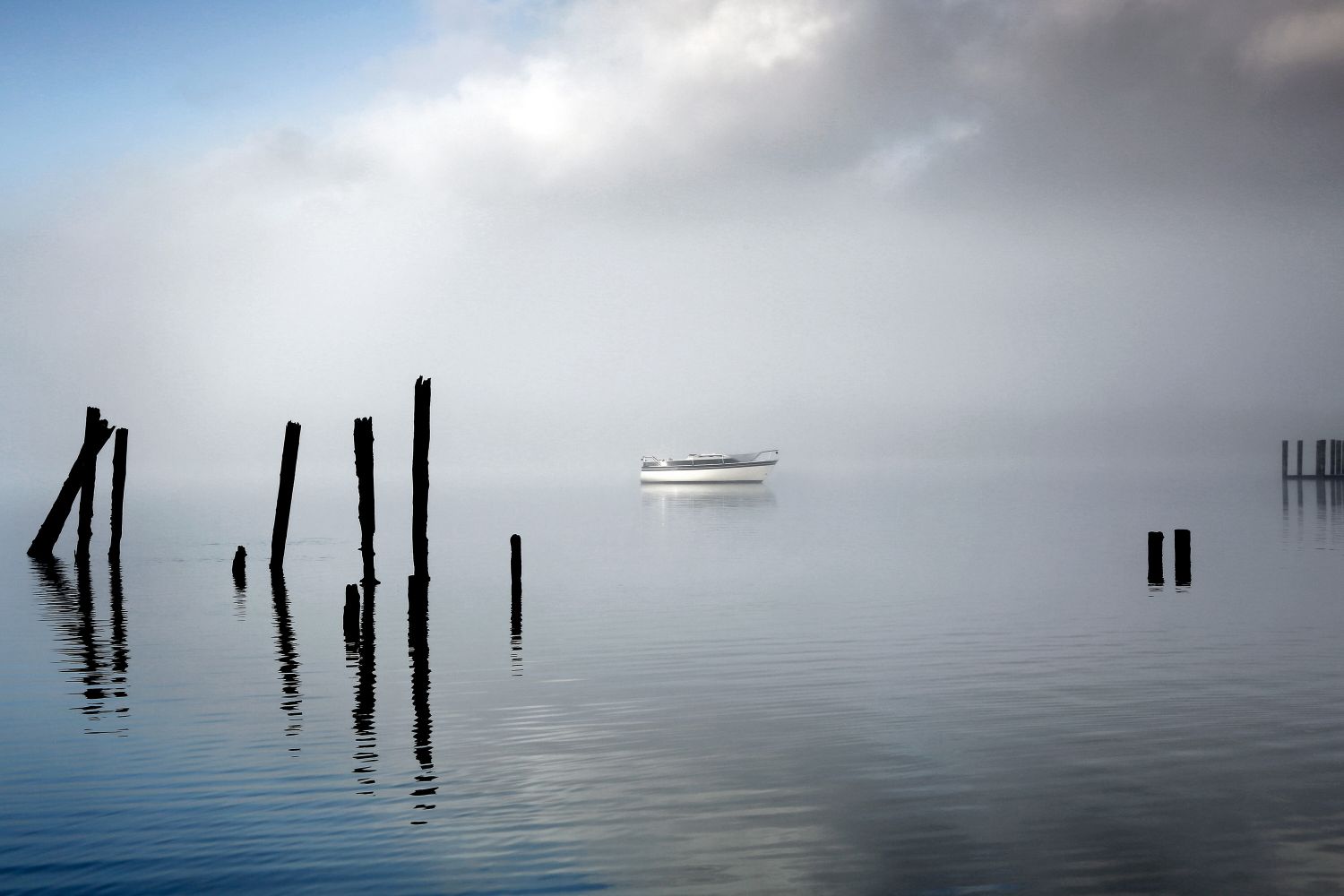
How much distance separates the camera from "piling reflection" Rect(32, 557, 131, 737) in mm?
Answer: 17672

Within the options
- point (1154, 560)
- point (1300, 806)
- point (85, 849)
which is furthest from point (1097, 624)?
point (85, 849)

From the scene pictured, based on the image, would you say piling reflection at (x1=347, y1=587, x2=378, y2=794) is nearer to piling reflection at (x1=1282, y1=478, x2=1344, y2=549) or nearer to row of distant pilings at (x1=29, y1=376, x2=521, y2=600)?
row of distant pilings at (x1=29, y1=376, x2=521, y2=600)

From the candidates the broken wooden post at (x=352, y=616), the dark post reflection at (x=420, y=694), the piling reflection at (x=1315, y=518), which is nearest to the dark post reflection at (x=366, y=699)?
the broken wooden post at (x=352, y=616)

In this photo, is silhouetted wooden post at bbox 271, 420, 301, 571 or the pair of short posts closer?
the pair of short posts

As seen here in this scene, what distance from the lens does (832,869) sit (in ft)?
33.7

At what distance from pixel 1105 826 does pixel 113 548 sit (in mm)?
38072

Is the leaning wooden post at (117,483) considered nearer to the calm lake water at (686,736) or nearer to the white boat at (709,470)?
the calm lake water at (686,736)

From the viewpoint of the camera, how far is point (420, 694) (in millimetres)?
18859

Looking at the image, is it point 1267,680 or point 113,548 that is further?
point 113,548

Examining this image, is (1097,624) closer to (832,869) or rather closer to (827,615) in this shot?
(827,615)

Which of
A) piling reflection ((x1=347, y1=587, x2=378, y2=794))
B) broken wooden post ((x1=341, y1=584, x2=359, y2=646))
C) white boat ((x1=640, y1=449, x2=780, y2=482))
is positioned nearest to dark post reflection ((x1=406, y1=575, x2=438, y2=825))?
piling reflection ((x1=347, y1=587, x2=378, y2=794))

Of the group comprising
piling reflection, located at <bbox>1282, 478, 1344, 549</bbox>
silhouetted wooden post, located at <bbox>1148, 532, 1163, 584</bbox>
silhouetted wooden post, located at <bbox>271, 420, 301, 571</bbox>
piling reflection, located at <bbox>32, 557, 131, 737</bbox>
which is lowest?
piling reflection, located at <bbox>1282, 478, 1344, 549</bbox>

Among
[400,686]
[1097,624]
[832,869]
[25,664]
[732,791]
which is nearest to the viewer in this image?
[832,869]

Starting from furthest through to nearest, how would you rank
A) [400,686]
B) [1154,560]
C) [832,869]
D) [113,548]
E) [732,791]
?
[113,548]
[1154,560]
[400,686]
[732,791]
[832,869]
